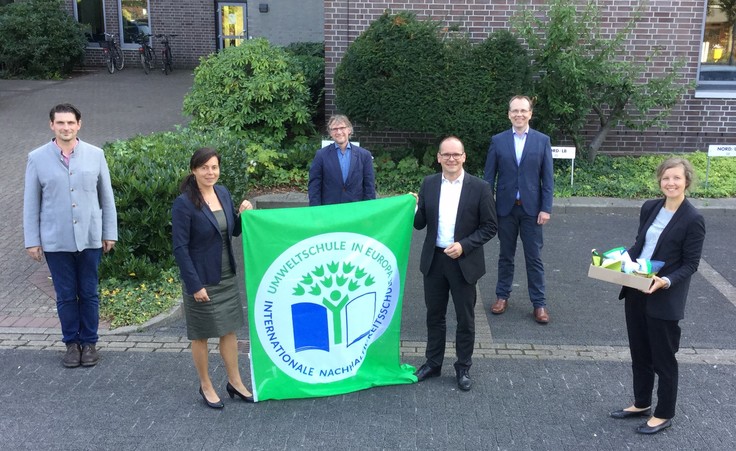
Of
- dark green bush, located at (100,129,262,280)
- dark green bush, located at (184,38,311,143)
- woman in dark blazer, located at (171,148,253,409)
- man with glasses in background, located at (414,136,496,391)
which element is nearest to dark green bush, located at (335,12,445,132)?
dark green bush, located at (184,38,311,143)

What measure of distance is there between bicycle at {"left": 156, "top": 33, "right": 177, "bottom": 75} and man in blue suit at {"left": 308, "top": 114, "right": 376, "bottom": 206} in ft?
60.0

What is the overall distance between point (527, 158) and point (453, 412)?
7.64ft

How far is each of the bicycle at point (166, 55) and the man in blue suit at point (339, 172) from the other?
60.0 feet

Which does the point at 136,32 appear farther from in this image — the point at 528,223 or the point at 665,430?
the point at 665,430

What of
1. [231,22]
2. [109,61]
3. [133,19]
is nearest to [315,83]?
[231,22]

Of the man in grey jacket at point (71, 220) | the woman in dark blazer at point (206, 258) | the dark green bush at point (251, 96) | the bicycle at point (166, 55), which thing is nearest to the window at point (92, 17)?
the bicycle at point (166, 55)

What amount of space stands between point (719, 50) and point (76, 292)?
36.5ft

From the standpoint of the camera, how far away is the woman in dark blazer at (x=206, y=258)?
14.3ft

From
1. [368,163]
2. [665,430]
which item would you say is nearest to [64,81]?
[368,163]

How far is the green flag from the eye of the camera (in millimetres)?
4625

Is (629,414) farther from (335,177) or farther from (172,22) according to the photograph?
(172,22)

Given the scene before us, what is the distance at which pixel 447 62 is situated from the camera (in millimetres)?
9945

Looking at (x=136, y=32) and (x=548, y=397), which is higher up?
(x=136, y=32)

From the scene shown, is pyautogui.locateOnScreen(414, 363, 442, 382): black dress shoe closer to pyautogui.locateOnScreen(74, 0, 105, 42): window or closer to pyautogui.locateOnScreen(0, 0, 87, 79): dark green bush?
pyautogui.locateOnScreen(0, 0, 87, 79): dark green bush
